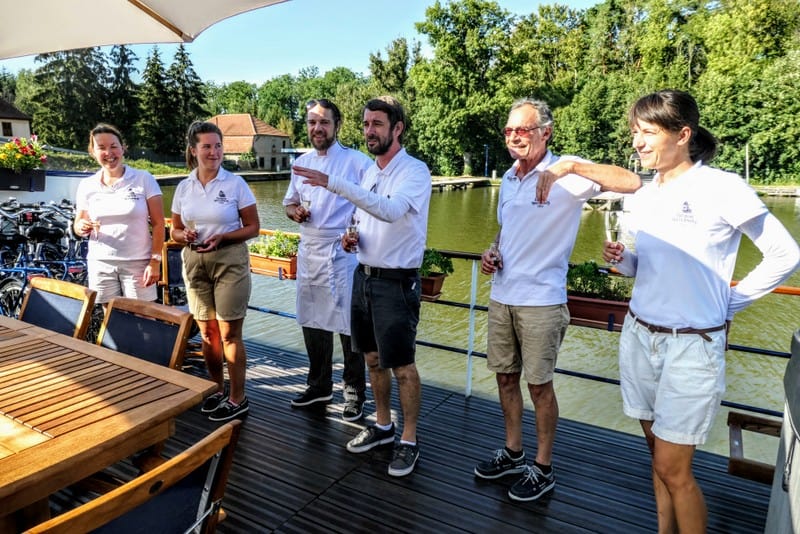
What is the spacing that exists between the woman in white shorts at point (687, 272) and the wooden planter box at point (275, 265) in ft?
11.1

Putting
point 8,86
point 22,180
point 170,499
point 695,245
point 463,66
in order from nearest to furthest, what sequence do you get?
point 170,499 → point 695,245 → point 22,180 → point 463,66 → point 8,86

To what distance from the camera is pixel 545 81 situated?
149 ft

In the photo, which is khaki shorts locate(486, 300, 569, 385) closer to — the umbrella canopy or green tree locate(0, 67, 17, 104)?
the umbrella canopy

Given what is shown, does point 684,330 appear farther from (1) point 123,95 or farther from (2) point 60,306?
(1) point 123,95

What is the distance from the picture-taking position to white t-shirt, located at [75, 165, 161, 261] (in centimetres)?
309

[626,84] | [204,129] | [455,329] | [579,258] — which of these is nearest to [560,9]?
[626,84]

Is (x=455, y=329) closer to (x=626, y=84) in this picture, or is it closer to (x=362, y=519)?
(x=362, y=519)

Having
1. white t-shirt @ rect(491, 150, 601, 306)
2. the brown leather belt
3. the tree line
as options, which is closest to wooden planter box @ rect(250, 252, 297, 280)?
white t-shirt @ rect(491, 150, 601, 306)

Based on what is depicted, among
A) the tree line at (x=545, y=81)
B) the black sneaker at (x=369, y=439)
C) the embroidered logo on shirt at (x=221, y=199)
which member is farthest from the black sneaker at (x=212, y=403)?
the tree line at (x=545, y=81)

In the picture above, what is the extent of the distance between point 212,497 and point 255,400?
7.00 feet

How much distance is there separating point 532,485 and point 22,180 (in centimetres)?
559

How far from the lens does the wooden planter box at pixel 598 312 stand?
3.15 meters

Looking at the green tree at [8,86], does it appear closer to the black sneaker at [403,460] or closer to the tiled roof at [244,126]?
the tiled roof at [244,126]

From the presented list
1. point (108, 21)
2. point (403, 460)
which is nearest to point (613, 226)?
point (403, 460)
